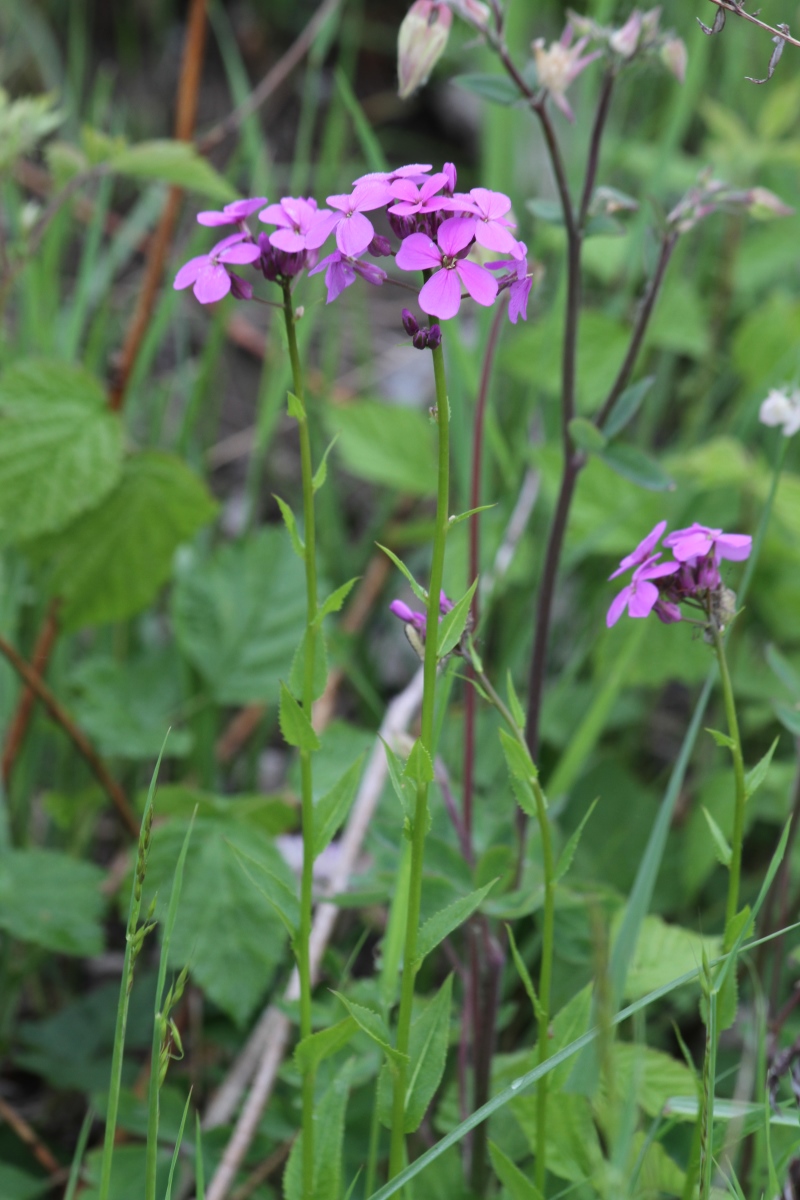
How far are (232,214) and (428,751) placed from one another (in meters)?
0.38

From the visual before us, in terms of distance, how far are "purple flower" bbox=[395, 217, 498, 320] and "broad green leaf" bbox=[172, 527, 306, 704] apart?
932 mm

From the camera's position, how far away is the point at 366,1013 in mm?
735

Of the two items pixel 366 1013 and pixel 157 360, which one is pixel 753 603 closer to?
pixel 366 1013

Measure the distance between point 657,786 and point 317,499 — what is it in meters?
0.86

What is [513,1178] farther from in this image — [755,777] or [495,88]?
[495,88]

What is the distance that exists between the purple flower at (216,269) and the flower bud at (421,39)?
0.34 m

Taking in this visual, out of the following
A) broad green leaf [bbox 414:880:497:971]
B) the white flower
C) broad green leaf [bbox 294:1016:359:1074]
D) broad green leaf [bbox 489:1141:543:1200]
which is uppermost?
the white flower

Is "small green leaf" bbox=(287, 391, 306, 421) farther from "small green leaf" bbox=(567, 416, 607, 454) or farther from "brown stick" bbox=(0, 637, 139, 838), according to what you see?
"brown stick" bbox=(0, 637, 139, 838)

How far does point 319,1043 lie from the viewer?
0.75 m

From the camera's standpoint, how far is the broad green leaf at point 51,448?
1.38m

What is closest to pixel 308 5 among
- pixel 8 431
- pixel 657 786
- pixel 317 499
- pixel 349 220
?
pixel 317 499

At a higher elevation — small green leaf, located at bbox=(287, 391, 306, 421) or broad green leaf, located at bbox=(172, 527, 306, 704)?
small green leaf, located at bbox=(287, 391, 306, 421)

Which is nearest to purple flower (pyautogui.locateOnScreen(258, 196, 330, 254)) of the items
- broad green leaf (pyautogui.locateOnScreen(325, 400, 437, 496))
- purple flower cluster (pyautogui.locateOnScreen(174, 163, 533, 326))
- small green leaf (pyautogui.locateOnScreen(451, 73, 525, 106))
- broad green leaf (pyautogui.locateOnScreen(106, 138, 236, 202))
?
purple flower cluster (pyautogui.locateOnScreen(174, 163, 533, 326))

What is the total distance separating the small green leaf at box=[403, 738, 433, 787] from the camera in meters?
0.68
